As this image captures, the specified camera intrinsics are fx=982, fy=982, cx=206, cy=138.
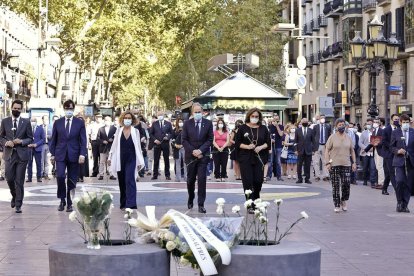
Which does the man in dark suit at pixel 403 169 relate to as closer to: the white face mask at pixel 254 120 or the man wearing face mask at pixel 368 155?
the white face mask at pixel 254 120

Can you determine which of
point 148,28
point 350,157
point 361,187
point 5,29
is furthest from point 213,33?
point 350,157

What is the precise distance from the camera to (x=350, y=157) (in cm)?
1747

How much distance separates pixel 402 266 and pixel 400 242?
87.6 inches

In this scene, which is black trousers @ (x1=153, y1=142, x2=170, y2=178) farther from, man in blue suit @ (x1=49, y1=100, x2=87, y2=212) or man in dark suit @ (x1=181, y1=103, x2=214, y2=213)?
man in blue suit @ (x1=49, y1=100, x2=87, y2=212)

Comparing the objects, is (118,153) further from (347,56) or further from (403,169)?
(347,56)

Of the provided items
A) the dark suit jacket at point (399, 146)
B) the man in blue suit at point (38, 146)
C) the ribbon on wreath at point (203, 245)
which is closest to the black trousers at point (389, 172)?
the dark suit jacket at point (399, 146)

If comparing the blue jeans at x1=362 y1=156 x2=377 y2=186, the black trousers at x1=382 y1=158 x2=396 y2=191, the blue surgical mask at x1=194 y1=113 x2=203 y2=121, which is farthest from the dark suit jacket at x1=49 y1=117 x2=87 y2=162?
the blue jeans at x1=362 y1=156 x2=377 y2=186

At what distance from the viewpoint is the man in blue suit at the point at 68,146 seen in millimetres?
16484

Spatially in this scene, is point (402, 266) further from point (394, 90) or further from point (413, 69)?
point (413, 69)

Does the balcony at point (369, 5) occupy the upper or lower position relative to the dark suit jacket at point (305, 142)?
upper

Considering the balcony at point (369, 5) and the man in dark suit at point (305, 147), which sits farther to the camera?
the balcony at point (369, 5)

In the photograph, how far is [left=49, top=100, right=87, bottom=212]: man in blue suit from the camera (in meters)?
16.5

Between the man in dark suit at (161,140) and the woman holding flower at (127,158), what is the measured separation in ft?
33.2

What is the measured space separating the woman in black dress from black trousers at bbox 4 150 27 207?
3658 millimetres
